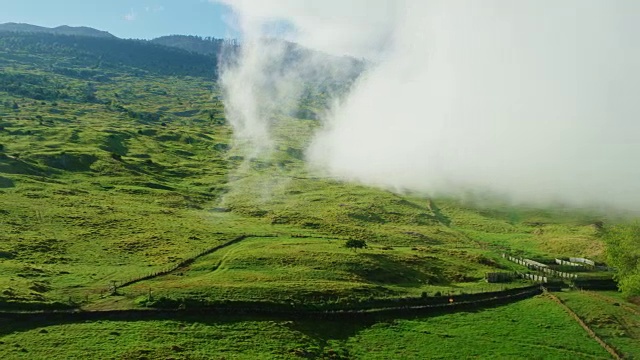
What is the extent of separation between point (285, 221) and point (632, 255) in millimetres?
70754

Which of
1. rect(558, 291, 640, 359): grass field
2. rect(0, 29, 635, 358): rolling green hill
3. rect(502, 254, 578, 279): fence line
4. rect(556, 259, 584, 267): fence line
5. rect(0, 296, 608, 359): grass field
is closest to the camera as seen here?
rect(0, 296, 608, 359): grass field

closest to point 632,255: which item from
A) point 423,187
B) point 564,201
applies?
point 564,201

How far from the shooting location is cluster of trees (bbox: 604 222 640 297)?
7756 cm

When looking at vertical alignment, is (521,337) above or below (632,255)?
below

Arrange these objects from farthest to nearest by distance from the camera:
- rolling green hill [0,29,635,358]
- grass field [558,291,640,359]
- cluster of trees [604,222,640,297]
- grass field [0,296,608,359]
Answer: cluster of trees [604,222,640,297], grass field [558,291,640,359], rolling green hill [0,29,635,358], grass field [0,296,608,359]

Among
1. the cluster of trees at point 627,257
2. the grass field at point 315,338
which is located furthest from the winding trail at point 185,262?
the cluster of trees at point 627,257

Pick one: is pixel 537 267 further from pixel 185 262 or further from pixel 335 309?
pixel 185 262

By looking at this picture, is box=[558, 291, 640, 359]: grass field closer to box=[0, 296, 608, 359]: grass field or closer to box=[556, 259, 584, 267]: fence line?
box=[0, 296, 608, 359]: grass field

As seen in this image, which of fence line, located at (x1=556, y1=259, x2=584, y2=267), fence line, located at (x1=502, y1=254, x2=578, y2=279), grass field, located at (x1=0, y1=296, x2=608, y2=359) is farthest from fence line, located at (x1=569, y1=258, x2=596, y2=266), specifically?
grass field, located at (x1=0, y1=296, x2=608, y2=359)

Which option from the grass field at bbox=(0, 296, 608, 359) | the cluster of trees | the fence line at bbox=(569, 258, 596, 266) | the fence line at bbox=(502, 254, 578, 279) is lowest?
the grass field at bbox=(0, 296, 608, 359)

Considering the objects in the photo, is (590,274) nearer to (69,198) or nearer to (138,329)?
(138,329)

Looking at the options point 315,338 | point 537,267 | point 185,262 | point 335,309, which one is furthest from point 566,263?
point 185,262

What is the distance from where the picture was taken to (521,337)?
66938 mm

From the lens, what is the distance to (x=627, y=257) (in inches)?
3219
